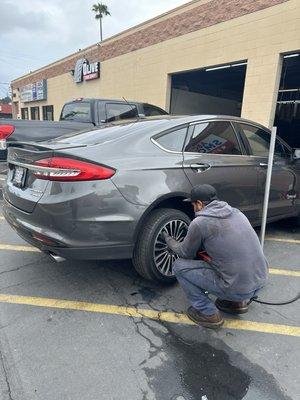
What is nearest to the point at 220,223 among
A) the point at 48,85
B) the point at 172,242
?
the point at 172,242

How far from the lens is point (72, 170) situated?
114 inches

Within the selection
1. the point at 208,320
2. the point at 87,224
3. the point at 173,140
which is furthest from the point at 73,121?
the point at 208,320

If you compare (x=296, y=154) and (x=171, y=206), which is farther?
(x=296, y=154)

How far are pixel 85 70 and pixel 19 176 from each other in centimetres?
1823

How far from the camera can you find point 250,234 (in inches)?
109

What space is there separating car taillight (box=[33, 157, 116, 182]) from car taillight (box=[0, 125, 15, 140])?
12.9 feet

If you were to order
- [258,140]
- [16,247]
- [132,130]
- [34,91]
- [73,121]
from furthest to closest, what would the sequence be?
[34,91] < [73,121] < [258,140] < [16,247] < [132,130]

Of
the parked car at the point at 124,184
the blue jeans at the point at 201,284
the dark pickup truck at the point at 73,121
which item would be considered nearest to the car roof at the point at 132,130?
the parked car at the point at 124,184

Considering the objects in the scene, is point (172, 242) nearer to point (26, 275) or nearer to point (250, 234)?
point (250, 234)

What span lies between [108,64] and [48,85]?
9.60 metres

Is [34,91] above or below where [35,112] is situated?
above

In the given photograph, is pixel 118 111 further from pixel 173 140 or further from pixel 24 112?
pixel 24 112

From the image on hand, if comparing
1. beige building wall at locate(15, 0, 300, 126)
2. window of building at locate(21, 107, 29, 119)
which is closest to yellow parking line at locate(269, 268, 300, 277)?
beige building wall at locate(15, 0, 300, 126)

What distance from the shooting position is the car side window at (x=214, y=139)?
3.76 metres
